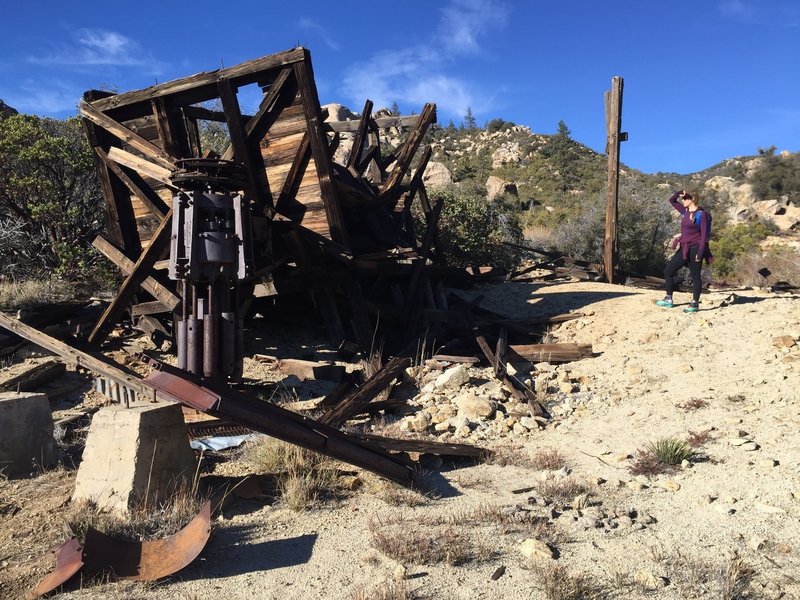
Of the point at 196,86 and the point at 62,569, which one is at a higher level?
the point at 196,86

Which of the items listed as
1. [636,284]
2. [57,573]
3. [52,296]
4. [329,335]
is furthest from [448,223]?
[57,573]

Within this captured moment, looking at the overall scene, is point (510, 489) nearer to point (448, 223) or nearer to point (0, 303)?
point (0, 303)

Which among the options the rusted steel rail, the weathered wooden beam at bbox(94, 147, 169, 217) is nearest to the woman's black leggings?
Result: the rusted steel rail

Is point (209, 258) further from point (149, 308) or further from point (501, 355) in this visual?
point (149, 308)

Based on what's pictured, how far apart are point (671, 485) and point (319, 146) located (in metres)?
5.20

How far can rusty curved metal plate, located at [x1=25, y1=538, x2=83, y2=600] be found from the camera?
313 cm

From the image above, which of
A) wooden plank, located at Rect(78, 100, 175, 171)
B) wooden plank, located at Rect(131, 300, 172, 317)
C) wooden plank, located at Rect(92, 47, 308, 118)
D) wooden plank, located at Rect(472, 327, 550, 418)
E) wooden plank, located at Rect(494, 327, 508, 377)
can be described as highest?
wooden plank, located at Rect(92, 47, 308, 118)

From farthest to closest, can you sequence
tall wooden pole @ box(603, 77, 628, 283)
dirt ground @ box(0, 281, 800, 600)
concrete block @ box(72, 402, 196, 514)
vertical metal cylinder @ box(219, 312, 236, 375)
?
tall wooden pole @ box(603, 77, 628, 283) → vertical metal cylinder @ box(219, 312, 236, 375) → concrete block @ box(72, 402, 196, 514) → dirt ground @ box(0, 281, 800, 600)

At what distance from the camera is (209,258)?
408 centimetres

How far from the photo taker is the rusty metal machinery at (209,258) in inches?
161

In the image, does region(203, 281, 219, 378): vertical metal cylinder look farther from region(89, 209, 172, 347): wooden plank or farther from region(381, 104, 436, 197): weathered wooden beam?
region(381, 104, 436, 197): weathered wooden beam

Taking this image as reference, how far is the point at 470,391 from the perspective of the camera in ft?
23.4

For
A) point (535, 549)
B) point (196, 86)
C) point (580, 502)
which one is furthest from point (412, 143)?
point (535, 549)

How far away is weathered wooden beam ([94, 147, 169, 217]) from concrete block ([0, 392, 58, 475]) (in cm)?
393
